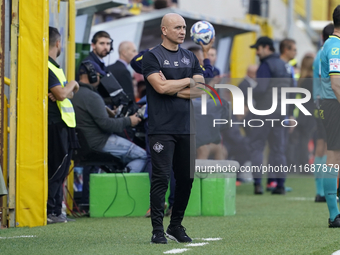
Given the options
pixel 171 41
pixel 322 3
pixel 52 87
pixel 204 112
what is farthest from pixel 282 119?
pixel 322 3

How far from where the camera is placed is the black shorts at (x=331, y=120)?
6.40m

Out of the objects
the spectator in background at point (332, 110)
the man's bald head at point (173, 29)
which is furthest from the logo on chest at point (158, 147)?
the spectator in background at point (332, 110)

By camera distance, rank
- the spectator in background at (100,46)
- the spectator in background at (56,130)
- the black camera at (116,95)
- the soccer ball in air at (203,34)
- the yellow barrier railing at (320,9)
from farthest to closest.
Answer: the yellow barrier railing at (320,9), the spectator in background at (100,46), the black camera at (116,95), the soccer ball in air at (203,34), the spectator in background at (56,130)

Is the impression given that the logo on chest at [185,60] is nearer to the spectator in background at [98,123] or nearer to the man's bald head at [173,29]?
the man's bald head at [173,29]

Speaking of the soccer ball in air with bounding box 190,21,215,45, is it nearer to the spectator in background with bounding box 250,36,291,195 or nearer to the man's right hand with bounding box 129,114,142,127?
the man's right hand with bounding box 129,114,142,127

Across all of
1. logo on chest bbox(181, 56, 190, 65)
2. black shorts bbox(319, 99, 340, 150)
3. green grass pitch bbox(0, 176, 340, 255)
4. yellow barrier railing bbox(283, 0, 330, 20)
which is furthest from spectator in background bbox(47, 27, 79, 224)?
yellow barrier railing bbox(283, 0, 330, 20)

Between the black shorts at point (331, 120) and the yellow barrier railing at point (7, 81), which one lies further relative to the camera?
the yellow barrier railing at point (7, 81)

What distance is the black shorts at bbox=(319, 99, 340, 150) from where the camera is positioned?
6.40 m

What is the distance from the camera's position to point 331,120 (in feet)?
21.3

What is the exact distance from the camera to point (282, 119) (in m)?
10.8

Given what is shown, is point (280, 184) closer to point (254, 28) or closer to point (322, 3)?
point (254, 28)

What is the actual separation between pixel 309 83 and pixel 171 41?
18.6 ft

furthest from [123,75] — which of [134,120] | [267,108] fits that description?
[267,108]

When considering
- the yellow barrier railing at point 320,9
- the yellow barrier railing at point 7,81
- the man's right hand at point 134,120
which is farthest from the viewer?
the yellow barrier railing at point 320,9
